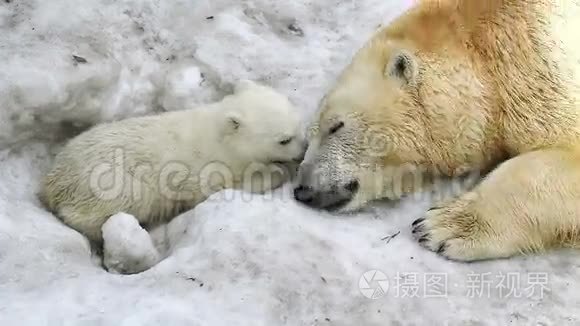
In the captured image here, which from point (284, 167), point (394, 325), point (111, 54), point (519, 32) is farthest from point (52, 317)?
point (519, 32)

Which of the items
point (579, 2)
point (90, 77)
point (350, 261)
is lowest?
point (350, 261)

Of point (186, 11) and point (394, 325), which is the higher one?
point (186, 11)

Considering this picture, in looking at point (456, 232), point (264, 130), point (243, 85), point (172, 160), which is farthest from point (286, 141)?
point (456, 232)

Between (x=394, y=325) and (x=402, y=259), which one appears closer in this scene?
(x=394, y=325)

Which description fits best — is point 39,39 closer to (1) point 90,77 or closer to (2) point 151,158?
→ (1) point 90,77

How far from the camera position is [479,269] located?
2.81 metres

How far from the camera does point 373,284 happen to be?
267 cm

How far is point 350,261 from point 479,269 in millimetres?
480

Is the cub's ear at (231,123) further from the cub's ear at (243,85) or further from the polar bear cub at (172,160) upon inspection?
the cub's ear at (243,85)

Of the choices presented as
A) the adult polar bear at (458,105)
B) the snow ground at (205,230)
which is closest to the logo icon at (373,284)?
the snow ground at (205,230)

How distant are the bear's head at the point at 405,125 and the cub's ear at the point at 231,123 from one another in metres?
0.36

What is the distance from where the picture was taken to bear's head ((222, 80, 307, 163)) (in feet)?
11.1

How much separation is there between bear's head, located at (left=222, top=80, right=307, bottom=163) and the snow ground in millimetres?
274

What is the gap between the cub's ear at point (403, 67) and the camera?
309 centimetres
